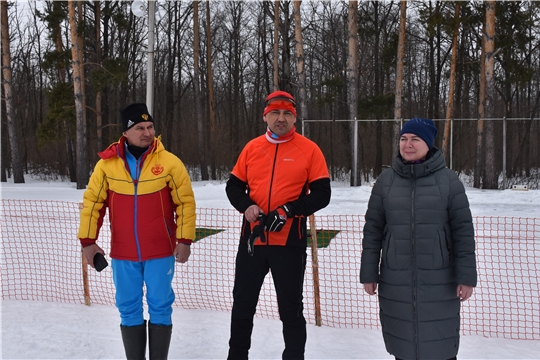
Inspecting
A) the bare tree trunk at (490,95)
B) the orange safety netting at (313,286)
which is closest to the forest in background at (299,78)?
the bare tree trunk at (490,95)

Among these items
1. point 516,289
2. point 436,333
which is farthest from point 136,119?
point 516,289

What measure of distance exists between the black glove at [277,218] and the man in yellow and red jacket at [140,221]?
61cm

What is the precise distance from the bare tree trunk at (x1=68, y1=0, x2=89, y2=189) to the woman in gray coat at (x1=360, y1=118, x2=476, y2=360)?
1614 cm

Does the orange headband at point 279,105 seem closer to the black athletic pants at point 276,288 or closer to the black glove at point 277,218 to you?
the black glove at point 277,218

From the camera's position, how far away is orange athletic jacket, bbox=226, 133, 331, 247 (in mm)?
A: 3016

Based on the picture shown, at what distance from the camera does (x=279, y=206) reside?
298 centimetres

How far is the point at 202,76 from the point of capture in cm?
3088

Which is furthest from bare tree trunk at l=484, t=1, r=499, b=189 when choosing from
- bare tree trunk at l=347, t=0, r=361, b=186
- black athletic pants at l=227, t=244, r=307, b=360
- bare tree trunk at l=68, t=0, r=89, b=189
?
black athletic pants at l=227, t=244, r=307, b=360

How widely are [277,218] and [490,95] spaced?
49.4ft

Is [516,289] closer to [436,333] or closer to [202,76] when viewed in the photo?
[436,333]

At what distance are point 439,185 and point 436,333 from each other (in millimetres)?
847

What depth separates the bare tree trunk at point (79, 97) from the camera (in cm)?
1634

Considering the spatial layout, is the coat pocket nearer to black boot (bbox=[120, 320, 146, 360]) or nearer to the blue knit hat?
the blue knit hat

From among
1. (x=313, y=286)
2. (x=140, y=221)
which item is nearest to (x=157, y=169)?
(x=140, y=221)
